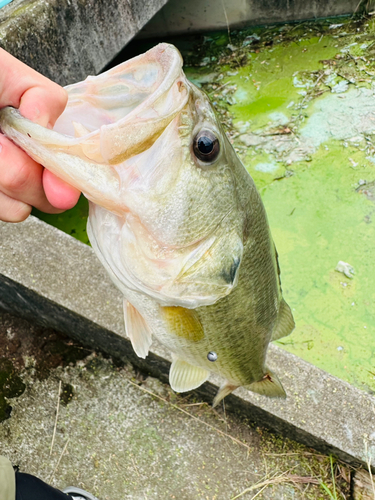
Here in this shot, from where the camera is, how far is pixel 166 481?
2277 millimetres

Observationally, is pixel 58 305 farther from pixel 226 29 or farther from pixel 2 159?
pixel 226 29

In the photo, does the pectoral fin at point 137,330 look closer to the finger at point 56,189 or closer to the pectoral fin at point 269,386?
the finger at point 56,189

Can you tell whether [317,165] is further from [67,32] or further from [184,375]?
[184,375]

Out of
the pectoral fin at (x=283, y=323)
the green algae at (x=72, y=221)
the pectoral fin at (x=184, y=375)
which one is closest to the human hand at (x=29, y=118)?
the pectoral fin at (x=184, y=375)

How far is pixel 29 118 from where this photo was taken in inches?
40.6

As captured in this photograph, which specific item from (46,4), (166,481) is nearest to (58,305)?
(166,481)

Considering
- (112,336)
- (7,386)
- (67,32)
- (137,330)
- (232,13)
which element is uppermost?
(67,32)

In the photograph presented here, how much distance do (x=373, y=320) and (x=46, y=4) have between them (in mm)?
3282

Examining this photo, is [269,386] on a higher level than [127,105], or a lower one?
lower

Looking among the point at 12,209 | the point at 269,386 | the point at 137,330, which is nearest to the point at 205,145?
the point at 12,209

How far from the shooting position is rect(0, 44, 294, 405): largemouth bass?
3.19ft

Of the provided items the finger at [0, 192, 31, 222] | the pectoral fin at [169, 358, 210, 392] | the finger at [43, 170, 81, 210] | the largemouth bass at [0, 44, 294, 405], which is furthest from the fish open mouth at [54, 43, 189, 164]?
the pectoral fin at [169, 358, 210, 392]

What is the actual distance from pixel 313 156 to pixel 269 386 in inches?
110

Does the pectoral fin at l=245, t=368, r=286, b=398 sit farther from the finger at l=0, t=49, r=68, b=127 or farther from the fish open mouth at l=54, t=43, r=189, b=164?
the finger at l=0, t=49, r=68, b=127
